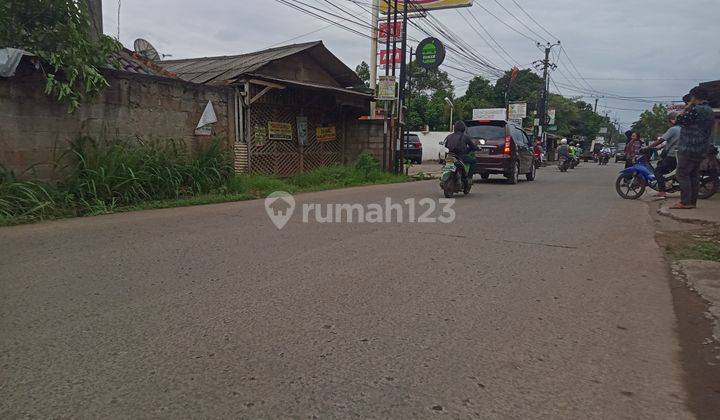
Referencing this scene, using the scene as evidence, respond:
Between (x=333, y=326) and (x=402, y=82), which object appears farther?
(x=402, y=82)

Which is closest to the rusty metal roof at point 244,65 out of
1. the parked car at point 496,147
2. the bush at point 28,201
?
the parked car at point 496,147

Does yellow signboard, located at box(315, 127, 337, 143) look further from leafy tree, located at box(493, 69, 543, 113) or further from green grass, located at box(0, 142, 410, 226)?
leafy tree, located at box(493, 69, 543, 113)

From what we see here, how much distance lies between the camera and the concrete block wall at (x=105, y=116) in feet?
24.3

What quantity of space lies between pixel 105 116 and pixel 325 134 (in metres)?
7.89

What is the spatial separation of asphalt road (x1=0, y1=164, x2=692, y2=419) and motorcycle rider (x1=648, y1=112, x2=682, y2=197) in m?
4.88

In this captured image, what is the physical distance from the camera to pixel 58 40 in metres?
7.68

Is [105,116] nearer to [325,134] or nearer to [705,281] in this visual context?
[325,134]

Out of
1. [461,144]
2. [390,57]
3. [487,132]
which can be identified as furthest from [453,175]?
[390,57]

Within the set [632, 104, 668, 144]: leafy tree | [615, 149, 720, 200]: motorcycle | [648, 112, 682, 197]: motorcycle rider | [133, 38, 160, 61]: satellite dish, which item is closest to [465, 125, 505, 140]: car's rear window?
[615, 149, 720, 200]: motorcycle

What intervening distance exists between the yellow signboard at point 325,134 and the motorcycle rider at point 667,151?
8.82m

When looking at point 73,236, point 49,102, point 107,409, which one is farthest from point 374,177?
point 107,409

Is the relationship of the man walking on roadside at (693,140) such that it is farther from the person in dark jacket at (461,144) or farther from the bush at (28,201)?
the bush at (28,201)

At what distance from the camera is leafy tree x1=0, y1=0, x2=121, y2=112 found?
740 centimetres

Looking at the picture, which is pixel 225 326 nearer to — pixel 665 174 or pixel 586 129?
pixel 665 174
